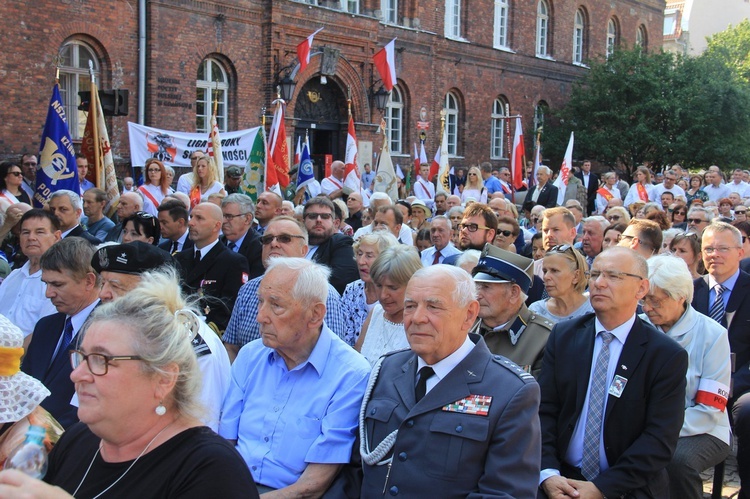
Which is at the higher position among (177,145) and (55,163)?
(177,145)

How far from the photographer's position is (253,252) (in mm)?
7520

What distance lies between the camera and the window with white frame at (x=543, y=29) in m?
31.9

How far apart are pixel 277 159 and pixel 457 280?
990 cm

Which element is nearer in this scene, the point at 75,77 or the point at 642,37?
the point at 75,77

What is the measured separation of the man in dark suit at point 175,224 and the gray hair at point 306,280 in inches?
154

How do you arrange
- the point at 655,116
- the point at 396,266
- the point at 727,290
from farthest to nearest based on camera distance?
1. the point at 655,116
2. the point at 727,290
3. the point at 396,266

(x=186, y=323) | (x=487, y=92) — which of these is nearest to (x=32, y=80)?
(x=186, y=323)

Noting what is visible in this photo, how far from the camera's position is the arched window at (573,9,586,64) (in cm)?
3412

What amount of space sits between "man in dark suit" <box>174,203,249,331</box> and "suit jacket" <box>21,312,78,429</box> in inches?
56.3

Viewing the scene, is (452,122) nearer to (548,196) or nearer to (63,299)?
(548,196)

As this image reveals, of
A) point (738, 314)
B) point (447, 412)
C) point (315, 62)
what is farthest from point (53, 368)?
point (315, 62)

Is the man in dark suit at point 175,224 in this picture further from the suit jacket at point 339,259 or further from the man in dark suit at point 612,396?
the man in dark suit at point 612,396

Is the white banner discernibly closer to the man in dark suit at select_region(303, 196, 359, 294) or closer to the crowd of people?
the man in dark suit at select_region(303, 196, 359, 294)

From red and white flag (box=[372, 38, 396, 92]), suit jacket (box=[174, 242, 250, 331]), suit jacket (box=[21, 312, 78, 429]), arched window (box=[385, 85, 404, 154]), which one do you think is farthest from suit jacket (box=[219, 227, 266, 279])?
arched window (box=[385, 85, 404, 154])
